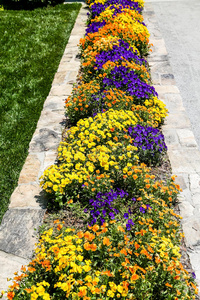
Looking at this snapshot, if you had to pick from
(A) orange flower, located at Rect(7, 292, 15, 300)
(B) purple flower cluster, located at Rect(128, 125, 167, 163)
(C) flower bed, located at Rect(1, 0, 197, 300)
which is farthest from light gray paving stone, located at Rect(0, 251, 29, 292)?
(B) purple flower cluster, located at Rect(128, 125, 167, 163)

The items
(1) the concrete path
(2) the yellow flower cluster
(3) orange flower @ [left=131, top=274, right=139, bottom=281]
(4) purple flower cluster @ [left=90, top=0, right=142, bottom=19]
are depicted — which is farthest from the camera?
(4) purple flower cluster @ [left=90, top=0, right=142, bottom=19]

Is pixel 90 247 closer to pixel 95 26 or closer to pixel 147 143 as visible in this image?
pixel 147 143

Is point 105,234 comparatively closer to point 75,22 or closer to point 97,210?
point 97,210

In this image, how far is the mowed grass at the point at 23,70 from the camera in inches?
182

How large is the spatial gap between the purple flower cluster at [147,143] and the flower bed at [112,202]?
14 mm

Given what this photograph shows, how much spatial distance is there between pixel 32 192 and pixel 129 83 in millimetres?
2581

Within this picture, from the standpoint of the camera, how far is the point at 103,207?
3.50 metres

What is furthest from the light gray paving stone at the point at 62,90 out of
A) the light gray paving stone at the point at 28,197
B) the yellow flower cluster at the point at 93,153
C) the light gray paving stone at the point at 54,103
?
the light gray paving stone at the point at 28,197

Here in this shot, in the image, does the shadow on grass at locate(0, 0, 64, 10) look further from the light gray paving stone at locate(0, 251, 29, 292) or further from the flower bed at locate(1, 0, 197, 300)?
the light gray paving stone at locate(0, 251, 29, 292)

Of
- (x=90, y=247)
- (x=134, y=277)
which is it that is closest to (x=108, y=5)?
(x=90, y=247)

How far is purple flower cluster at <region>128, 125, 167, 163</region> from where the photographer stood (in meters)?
4.36

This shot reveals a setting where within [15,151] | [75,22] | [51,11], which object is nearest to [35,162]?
[15,151]

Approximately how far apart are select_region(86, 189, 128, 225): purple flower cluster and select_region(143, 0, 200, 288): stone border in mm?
870

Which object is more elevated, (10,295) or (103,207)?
(10,295)
